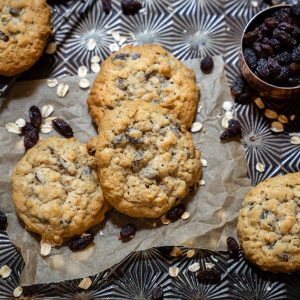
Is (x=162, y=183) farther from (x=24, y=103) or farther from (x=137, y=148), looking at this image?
(x=24, y=103)

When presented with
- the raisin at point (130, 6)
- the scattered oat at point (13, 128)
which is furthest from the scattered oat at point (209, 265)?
the raisin at point (130, 6)

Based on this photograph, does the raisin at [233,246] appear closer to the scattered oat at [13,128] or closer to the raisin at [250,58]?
the raisin at [250,58]

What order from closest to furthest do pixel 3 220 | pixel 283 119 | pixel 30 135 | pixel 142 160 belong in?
1. pixel 142 160
2. pixel 3 220
3. pixel 30 135
4. pixel 283 119

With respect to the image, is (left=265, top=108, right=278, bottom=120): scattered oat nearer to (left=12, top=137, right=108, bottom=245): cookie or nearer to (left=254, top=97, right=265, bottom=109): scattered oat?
(left=254, top=97, right=265, bottom=109): scattered oat

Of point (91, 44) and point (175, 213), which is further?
point (91, 44)

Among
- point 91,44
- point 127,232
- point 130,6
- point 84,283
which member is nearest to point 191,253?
point 127,232

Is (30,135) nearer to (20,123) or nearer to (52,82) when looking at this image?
(20,123)

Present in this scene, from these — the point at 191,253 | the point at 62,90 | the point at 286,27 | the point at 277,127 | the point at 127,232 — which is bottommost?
the point at 191,253

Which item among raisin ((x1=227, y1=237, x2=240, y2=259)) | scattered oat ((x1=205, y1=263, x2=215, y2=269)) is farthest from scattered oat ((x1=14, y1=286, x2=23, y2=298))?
raisin ((x1=227, y1=237, x2=240, y2=259))
